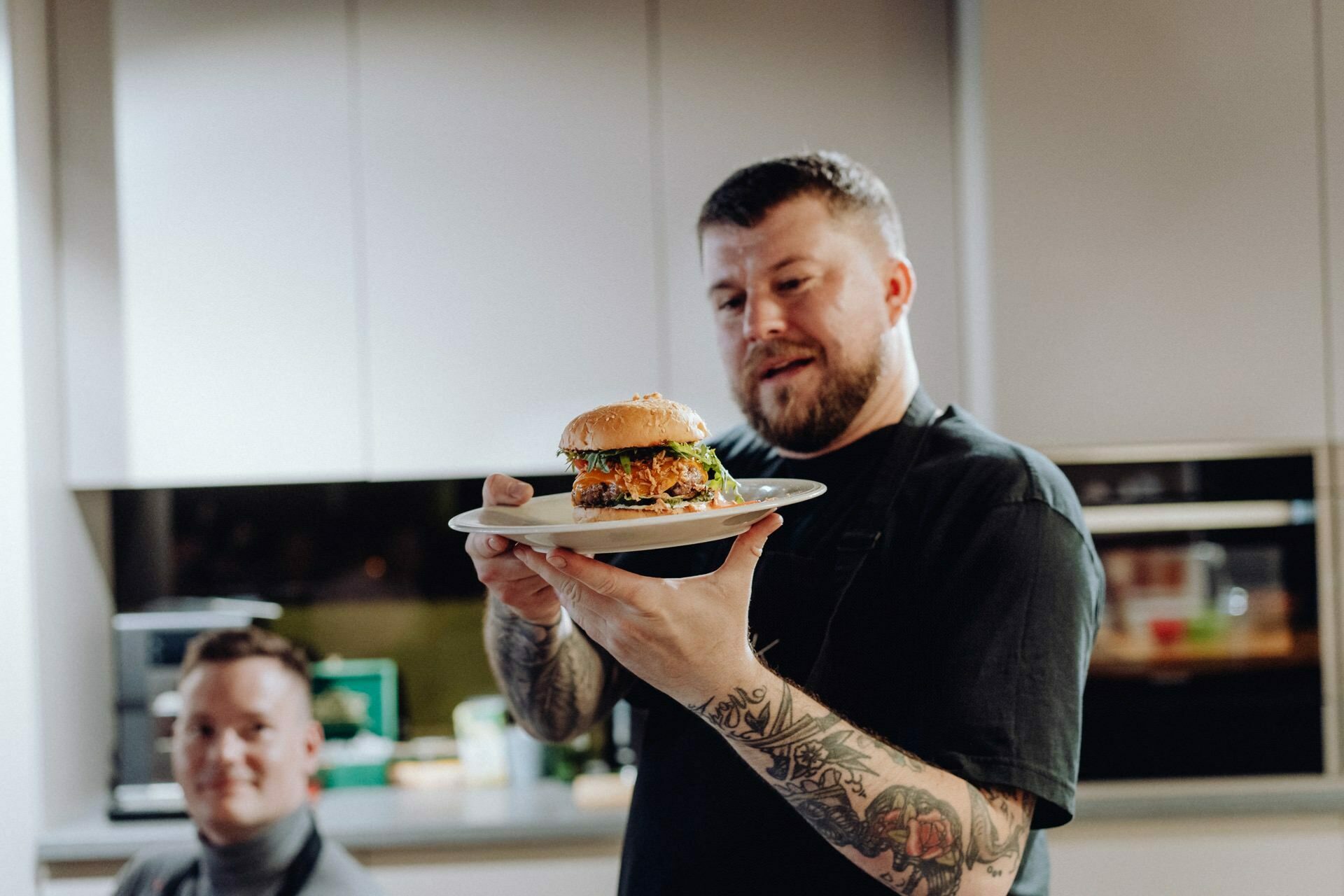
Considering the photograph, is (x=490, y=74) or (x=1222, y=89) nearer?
(x=1222, y=89)

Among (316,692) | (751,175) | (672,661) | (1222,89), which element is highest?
(1222,89)

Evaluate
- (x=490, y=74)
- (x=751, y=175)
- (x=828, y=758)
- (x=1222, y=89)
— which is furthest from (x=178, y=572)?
(x=1222, y=89)

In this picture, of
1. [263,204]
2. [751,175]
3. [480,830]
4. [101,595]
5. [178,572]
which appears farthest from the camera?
[178,572]

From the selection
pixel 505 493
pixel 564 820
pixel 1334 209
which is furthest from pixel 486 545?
pixel 1334 209

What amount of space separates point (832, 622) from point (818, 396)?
0.87 feet

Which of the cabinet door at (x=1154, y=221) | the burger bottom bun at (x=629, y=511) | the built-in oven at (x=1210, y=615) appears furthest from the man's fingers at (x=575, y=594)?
the built-in oven at (x=1210, y=615)

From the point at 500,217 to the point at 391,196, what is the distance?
0.24 metres

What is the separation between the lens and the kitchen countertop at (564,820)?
2078 millimetres

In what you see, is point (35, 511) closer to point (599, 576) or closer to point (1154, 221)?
point (599, 576)

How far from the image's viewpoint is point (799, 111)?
7.43ft

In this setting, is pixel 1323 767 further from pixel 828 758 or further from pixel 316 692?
pixel 316 692

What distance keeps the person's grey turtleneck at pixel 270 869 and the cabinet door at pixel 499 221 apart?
2.68 feet

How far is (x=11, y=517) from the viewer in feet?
6.91

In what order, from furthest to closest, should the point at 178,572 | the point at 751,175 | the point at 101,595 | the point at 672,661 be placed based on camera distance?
1. the point at 178,572
2. the point at 101,595
3. the point at 751,175
4. the point at 672,661
